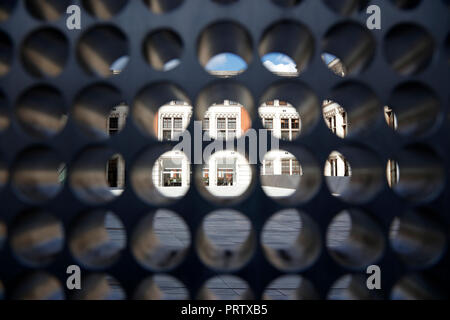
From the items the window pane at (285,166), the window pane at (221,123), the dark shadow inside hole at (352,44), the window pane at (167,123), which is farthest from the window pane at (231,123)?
the dark shadow inside hole at (352,44)

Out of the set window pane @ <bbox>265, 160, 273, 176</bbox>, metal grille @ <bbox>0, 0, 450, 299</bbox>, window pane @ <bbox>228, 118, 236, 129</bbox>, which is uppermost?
window pane @ <bbox>228, 118, 236, 129</bbox>

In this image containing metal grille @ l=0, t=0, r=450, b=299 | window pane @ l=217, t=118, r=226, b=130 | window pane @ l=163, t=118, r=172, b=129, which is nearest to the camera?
metal grille @ l=0, t=0, r=450, b=299

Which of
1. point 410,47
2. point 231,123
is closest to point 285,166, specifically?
point 231,123

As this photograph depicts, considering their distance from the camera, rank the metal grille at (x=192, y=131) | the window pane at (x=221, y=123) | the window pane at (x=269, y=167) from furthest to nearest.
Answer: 1. the window pane at (x=269, y=167)
2. the window pane at (x=221, y=123)
3. the metal grille at (x=192, y=131)

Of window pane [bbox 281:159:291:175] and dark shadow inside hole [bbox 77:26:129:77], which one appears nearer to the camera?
dark shadow inside hole [bbox 77:26:129:77]

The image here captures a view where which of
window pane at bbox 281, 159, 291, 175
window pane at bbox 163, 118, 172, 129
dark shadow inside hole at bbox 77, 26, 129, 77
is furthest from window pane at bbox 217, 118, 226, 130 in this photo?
dark shadow inside hole at bbox 77, 26, 129, 77

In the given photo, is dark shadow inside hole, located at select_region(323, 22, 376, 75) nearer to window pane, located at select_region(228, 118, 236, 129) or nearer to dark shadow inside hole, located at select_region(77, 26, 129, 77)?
dark shadow inside hole, located at select_region(77, 26, 129, 77)

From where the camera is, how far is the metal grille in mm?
963

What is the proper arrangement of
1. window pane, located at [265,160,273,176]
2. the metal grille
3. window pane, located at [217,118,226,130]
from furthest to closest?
window pane, located at [265,160,273,176], window pane, located at [217,118,226,130], the metal grille

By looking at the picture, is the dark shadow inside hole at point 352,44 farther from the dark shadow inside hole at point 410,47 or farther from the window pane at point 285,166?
the window pane at point 285,166

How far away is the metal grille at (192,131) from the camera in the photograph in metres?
0.96

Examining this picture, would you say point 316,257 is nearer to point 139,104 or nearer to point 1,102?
point 139,104

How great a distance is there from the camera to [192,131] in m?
0.97
